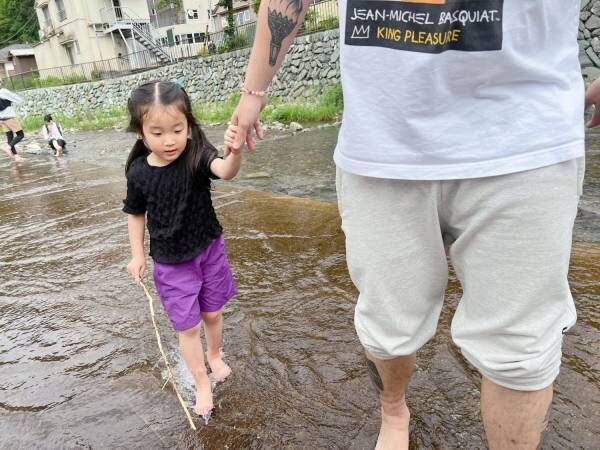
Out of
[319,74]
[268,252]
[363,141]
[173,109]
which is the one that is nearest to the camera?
[363,141]

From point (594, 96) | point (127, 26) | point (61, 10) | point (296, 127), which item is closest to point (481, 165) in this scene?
point (594, 96)

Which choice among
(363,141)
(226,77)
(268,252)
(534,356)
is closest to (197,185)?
(363,141)

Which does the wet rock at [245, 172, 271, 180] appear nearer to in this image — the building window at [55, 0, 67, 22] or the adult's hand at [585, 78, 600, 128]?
the adult's hand at [585, 78, 600, 128]

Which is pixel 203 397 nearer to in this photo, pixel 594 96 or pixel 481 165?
pixel 481 165

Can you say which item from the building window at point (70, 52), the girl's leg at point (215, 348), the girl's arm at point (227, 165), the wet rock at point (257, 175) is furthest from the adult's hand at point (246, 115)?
the building window at point (70, 52)

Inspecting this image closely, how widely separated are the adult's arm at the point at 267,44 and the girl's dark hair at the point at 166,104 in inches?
18.1

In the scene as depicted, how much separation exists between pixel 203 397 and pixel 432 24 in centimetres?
159

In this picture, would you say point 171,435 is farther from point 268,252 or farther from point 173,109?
point 268,252

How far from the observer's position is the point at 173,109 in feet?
6.11

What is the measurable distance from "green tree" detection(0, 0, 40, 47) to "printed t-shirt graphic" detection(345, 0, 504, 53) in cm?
5753

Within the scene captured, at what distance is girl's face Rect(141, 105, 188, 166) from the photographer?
1.85m

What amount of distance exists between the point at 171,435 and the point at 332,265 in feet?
5.07

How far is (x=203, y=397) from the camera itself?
1991 mm

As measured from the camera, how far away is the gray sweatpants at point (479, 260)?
1112 mm
